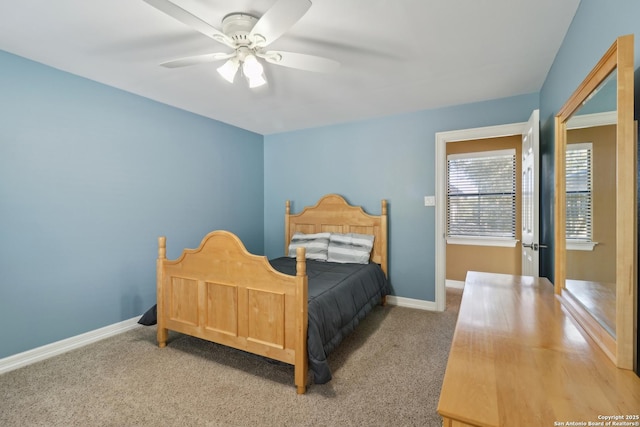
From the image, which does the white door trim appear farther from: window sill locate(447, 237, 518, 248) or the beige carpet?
window sill locate(447, 237, 518, 248)

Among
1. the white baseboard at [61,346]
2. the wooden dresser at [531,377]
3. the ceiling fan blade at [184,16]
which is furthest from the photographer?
the white baseboard at [61,346]

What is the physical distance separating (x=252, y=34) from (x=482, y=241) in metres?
3.96

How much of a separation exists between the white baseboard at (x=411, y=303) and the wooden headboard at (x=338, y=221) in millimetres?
357

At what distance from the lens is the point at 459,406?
30.7 inches

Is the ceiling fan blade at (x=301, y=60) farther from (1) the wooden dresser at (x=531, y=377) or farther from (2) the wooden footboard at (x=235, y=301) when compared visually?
(1) the wooden dresser at (x=531, y=377)

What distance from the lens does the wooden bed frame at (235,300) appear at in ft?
6.39

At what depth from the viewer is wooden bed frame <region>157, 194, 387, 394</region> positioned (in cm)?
195

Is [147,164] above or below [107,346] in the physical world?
above

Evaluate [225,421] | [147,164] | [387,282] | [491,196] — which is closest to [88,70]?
[147,164]

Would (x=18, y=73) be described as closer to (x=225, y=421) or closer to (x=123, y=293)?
(x=123, y=293)

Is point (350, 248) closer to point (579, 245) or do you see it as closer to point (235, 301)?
point (235, 301)

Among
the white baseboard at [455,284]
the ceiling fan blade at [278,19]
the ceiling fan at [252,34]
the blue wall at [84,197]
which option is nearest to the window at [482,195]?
the white baseboard at [455,284]

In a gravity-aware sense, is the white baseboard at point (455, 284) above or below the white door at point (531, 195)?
below

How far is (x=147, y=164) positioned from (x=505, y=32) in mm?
3214
